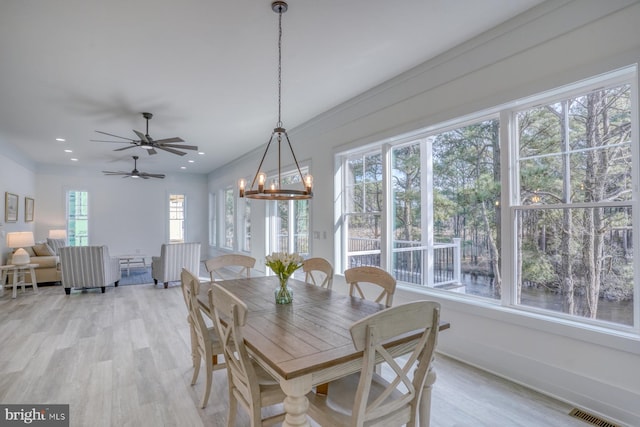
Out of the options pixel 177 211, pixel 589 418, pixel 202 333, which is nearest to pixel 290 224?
pixel 202 333

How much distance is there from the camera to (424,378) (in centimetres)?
154

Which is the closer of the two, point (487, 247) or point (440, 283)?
point (487, 247)

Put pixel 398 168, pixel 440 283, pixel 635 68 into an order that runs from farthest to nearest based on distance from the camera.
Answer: pixel 398 168, pixel 440 283, pixel 635 68

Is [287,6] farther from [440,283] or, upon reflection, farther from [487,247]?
[440,283]

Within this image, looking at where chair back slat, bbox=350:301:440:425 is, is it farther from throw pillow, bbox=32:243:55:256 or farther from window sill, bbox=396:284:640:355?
throw pillow, bbox=32:243:55:256

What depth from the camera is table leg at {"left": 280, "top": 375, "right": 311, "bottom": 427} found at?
4.40ft

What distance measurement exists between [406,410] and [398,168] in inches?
109

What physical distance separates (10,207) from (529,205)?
28.9 ft


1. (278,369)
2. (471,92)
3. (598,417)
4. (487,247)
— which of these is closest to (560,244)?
(487,247)

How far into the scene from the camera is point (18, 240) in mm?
5684

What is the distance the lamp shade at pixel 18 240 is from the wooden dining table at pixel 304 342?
5.43 metres

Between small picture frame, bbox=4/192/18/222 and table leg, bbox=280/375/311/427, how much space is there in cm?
768

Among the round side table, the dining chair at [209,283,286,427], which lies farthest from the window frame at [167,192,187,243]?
the dining chair at [209,283,286,427]

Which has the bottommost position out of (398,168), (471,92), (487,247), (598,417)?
(598,417)
